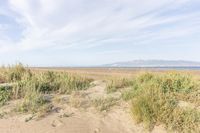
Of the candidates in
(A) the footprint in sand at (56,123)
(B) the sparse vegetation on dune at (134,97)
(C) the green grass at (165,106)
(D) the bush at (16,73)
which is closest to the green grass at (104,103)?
(B) the sparse vegetation on dune at (134,97)

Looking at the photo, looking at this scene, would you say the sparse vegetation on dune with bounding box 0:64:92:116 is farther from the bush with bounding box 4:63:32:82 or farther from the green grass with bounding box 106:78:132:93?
the green grass with bounding box 106:78:132:93

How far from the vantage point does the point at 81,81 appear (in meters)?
12.2

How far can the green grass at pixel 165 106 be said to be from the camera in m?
7.76

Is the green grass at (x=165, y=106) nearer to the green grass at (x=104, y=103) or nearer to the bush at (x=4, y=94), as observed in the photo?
the green grass at (x=104, y=103)

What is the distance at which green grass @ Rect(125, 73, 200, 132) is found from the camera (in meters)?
7.76

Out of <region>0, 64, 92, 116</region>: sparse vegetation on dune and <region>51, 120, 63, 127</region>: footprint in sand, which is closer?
<region>51, 120, 63, 127</region>: footprint in sand

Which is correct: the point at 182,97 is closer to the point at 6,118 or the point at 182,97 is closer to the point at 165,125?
the point at 165,125

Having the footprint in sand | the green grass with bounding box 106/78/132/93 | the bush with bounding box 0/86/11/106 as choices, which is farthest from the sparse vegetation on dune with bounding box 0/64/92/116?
the green grass with bounding box 106/78/132/93

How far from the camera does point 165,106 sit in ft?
26.5

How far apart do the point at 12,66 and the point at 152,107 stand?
7.97 m

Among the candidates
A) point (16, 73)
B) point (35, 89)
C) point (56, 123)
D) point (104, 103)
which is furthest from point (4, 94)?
point (16, 73)

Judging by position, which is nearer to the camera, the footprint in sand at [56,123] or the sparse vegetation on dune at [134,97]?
the sparse vegetation on dune at [134,97]

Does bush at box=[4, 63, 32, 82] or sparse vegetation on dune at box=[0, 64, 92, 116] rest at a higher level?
bush at box=[4, 63, 32, 82]

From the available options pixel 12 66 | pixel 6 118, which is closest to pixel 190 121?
pixel 6 118
